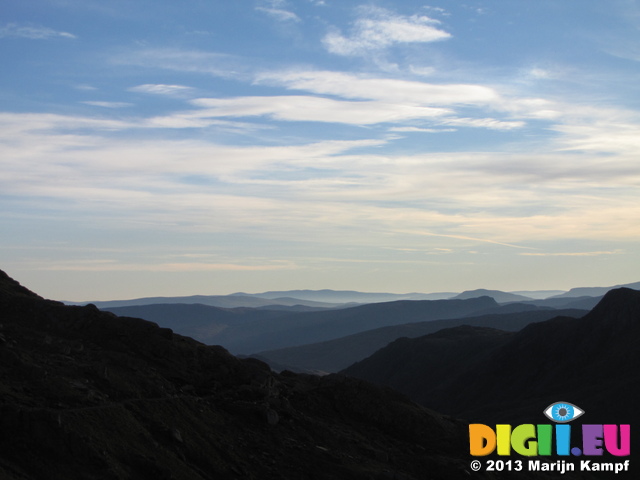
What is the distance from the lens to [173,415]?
25906 mm

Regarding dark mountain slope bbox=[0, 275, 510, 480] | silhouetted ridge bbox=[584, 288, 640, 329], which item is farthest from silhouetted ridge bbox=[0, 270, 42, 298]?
silhouetted ridge bbox=[584, 288, 640, 329]

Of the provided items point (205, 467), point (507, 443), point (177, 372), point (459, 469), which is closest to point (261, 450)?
point (205, 467)

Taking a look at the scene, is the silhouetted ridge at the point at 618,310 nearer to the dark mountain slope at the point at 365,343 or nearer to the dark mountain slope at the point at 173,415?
the dark mountain slope at the point at 173,415

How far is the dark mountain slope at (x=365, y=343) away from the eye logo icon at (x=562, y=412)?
90.5 metres

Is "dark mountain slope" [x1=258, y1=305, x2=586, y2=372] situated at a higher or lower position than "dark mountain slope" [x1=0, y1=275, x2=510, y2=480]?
lower

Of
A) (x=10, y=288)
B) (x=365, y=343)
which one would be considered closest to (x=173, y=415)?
(x=10, y=288)

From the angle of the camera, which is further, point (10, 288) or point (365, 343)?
point (365, 343)

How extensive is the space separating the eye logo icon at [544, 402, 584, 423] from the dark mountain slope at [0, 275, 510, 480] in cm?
2104

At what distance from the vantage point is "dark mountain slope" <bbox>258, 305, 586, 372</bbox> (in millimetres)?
151500

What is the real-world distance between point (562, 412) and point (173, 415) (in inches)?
1543

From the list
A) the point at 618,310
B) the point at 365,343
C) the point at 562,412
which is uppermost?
the point at 618,310

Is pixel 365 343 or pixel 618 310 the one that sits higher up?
pixel 618 310

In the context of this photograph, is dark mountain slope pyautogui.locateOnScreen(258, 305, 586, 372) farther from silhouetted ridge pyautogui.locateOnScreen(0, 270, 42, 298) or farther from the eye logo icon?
silhouetted ridge pyautogui.locateOnScreen(0, 270, 42, 298)

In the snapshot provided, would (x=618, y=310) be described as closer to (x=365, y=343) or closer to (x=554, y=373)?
(x=554, y=373)
